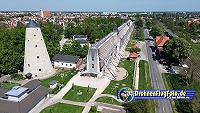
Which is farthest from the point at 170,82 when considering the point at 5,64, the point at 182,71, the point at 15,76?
the point at 5,64

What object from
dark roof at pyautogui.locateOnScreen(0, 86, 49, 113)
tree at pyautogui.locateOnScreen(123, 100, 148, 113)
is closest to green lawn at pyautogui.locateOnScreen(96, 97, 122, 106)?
tree at pyautogui.locateOnScreen(123, 100, 148, 113)

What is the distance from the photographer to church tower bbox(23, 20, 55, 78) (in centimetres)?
4088

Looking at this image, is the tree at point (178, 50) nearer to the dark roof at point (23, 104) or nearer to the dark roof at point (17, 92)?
the dark roof at point (23, 104)

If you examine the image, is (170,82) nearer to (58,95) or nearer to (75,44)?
(58,95)

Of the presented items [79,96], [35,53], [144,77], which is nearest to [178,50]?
[144,77]

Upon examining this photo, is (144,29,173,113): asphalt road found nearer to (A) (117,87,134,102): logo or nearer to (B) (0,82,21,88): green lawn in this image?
(A) (117,87,134,102): logo

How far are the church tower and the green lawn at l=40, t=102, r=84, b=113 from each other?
14.7m

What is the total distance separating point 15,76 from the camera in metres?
43.0

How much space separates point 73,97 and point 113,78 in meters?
13.3

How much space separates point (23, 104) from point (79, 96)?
10.9 m

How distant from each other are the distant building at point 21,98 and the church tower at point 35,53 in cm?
1017

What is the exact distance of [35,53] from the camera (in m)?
41.6

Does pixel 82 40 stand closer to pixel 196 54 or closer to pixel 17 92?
pixel 196 54

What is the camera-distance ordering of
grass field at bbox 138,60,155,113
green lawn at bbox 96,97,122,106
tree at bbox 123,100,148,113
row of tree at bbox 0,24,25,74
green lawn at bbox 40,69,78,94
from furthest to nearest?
row of tree at bbox 0,24,25,74 → green lawn at bbox 40,69,78,94 → grass field at bbox 138,60,155,113 → green lawn at bbox 96,97,122,106 → tree at bbox 123,100,148,113
